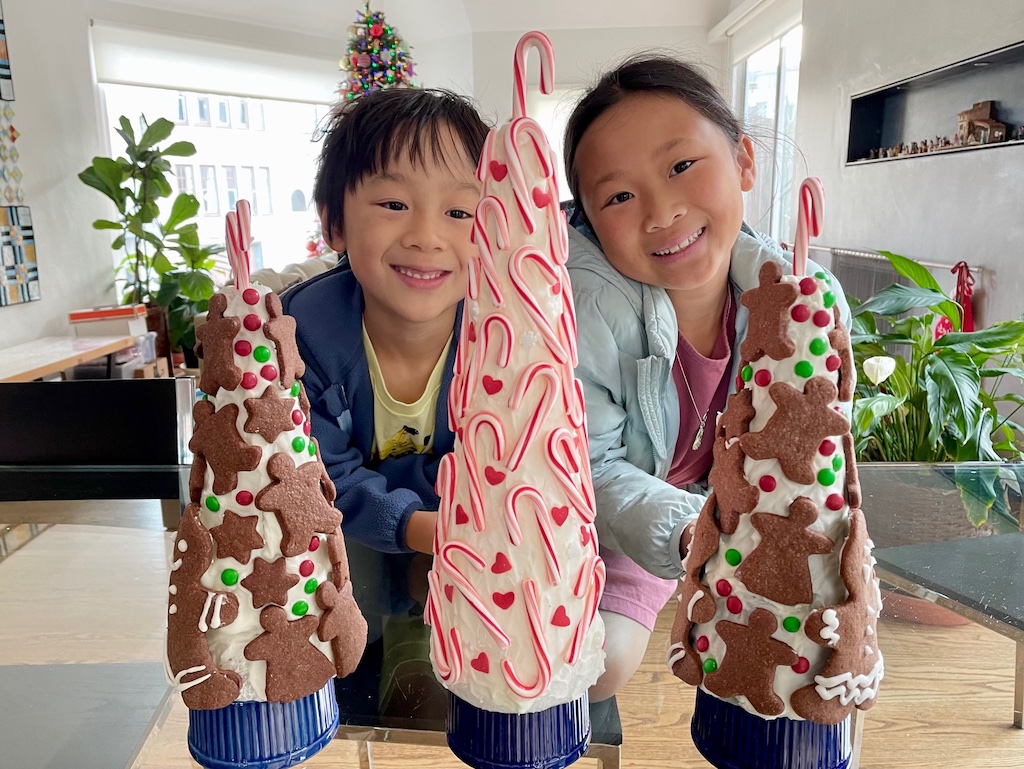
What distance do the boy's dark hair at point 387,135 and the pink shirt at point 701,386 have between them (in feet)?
1.11

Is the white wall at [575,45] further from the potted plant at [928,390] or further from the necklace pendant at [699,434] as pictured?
the necklace pendant at [699,434]

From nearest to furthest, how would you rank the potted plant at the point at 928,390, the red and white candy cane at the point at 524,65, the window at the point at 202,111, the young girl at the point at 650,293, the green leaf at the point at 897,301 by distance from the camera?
the red and white candy cane at the point at 524,65
the young girl at the point at 650,293
the potted plant at the point at 928,390
the green leaf at the point at 897,301
the window at the point at 202,111

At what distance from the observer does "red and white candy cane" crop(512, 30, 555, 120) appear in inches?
15.6

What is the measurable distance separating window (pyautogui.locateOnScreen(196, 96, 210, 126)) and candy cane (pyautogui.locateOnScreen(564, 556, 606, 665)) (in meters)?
5.69

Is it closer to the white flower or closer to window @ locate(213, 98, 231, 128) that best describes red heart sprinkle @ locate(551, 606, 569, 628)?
the white flower

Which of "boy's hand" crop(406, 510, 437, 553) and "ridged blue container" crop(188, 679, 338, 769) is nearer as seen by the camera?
"ridged blue container" crop(188, 679, 338, 769)

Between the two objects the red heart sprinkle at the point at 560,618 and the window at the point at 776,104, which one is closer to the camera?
the red heart sprinkle at the point at 560,618

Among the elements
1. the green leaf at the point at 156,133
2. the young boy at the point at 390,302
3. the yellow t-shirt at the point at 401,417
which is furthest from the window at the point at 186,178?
the yellow t-shirt at the point at 401,417

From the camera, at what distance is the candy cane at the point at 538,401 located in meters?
0.43

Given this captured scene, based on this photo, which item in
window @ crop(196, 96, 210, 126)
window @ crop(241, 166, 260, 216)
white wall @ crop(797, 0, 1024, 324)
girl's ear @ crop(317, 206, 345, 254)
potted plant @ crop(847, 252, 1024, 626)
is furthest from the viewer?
window @ crop(241, 166, 260, 216)

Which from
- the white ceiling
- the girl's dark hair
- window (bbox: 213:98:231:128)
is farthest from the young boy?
the white ceiling

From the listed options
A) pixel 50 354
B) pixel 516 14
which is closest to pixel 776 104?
pixel 516 14

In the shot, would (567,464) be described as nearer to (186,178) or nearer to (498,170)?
(498,170)

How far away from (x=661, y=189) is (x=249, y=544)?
19.3 inches
